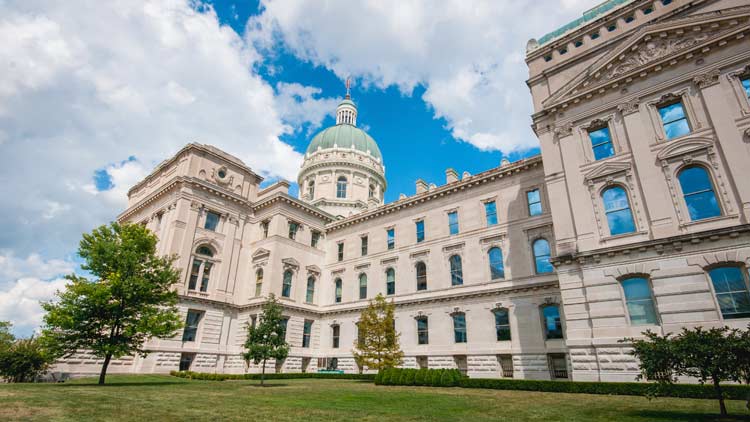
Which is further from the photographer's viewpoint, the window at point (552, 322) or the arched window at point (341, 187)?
the arched window at point (341, 187)

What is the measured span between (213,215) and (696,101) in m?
38.4

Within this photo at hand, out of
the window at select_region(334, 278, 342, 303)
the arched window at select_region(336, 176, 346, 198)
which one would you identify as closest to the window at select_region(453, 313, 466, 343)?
the window at select_region(334, 278, 342, 303)

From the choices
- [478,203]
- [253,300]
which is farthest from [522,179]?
[253,300]

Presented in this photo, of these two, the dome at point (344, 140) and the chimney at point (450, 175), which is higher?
the dome at point (344, 140)

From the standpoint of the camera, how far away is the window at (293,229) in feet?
135

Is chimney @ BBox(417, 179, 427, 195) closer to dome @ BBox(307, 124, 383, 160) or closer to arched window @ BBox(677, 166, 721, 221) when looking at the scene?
arched window @ BBox(677, 166, 721, 221)

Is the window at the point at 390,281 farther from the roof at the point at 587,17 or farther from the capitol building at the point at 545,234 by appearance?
the roof at the point at 587,17

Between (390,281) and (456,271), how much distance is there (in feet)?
23.2

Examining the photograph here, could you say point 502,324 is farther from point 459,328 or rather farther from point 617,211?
point 617,211

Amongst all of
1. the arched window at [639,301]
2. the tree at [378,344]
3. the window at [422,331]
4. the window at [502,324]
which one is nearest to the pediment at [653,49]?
the arched window at [639,301]

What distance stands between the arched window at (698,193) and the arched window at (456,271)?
16.7 m

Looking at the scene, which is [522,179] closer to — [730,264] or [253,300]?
[730,264]

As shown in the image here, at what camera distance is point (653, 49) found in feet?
74.6

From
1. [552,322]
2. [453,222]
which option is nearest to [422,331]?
[453,222]
